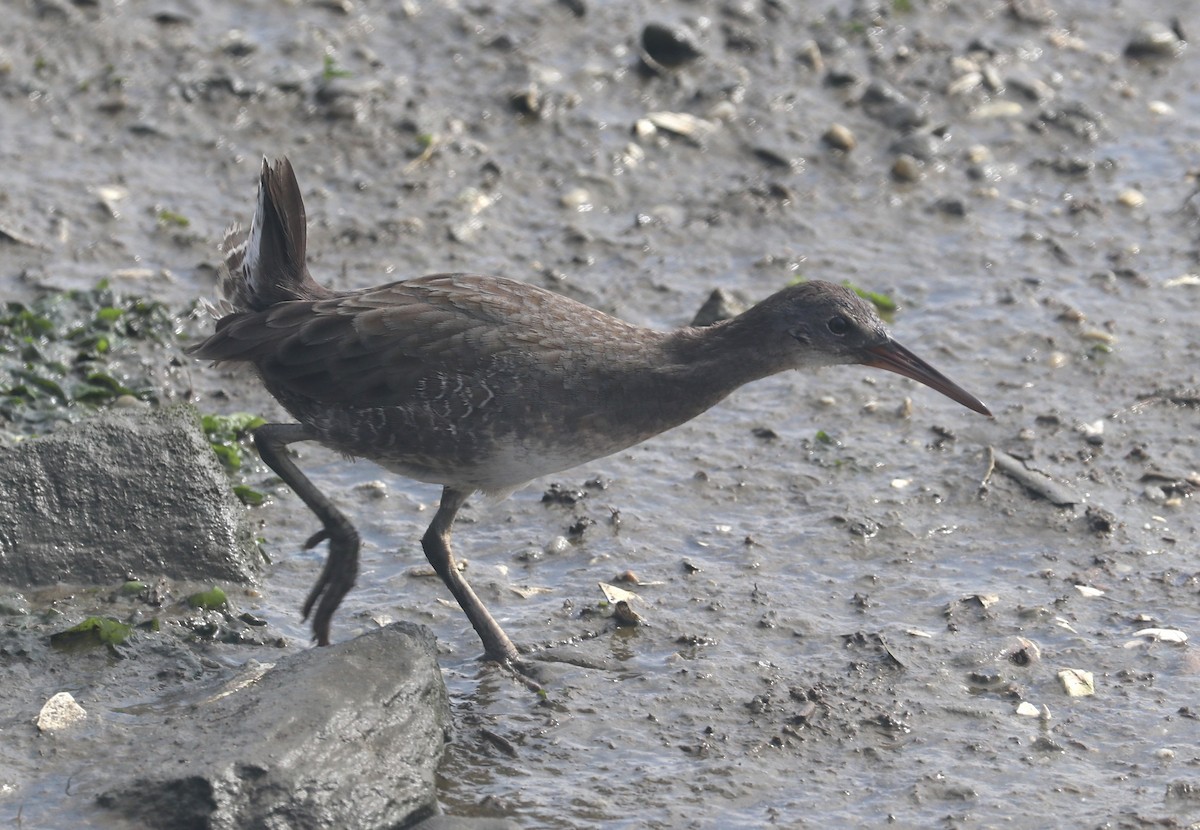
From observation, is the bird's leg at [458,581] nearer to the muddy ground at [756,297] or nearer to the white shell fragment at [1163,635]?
the muddy ground at [756,297]

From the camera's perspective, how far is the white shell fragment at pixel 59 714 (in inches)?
200

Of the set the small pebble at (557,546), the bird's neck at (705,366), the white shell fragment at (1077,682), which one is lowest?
the small pebble at (557,546)

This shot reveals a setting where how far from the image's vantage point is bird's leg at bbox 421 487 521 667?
568cm

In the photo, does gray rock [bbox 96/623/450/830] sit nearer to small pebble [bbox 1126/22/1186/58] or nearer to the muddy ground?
the muddy ground

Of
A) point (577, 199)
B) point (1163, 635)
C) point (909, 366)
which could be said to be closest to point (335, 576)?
point (909, 366)

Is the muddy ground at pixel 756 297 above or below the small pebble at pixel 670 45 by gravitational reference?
below

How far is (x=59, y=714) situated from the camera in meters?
5.11

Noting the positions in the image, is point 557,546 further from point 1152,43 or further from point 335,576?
point 1152,43

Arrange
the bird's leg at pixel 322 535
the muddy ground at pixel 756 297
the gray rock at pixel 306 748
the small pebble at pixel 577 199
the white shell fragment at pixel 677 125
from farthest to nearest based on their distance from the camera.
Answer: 1. the white shell fragment at pixel 677 125
2. the small pebble at pixel 577 199
3. the bird's leg at pixel 322 535
4. the muddy ground at pixel 756 297
5. the gray rock at pixel 306 748

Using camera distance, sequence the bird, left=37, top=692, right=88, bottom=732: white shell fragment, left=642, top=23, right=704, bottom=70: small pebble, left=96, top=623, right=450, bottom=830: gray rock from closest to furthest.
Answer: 1. left=96, top=623, right=450, bottom=830: gray rock
2. left=37, top=692, right=88, bottom=732: white shell fragment
3. the bird
4. left=642, top=23, right=704, bottom=70: small pebble

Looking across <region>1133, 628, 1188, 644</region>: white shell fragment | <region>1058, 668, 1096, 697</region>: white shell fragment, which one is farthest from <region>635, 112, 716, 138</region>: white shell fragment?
<region>1058, 668, 1096, 697</region>: white shell fragment

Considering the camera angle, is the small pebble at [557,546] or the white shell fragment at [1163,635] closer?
the white shell fragment at [1163,635]

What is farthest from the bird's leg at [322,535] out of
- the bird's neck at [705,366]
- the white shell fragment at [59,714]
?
the bird's neck at [705,366]

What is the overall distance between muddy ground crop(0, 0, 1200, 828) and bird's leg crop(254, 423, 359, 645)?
0.27 meters
